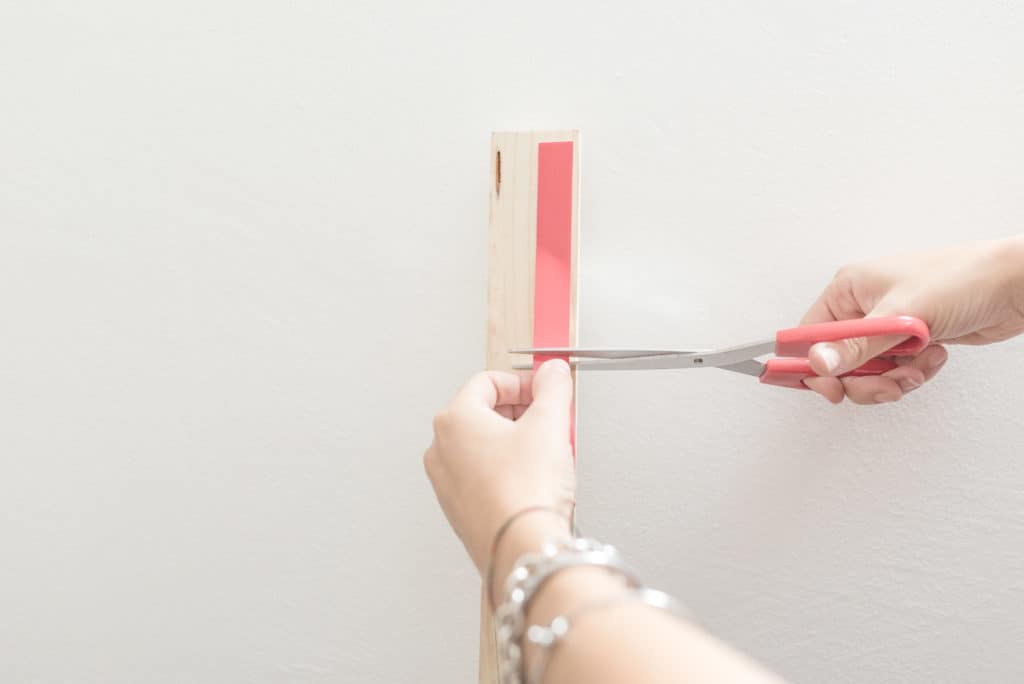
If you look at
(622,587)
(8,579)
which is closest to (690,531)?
(622,587)

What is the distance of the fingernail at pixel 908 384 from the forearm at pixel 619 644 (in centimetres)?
33

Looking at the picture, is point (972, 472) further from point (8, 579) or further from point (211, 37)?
point (8, 579)

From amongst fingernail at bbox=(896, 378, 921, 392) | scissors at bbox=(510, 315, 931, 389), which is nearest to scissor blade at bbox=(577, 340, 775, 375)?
scissors at bbox=(510, 315, 931, 389)

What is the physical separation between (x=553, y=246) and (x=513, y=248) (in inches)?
1.1

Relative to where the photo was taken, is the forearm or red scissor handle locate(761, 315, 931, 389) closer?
the forearm

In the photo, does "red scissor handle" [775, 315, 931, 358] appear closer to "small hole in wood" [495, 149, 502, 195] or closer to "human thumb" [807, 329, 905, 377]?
"human thumb" [807, 329, 905, 377]

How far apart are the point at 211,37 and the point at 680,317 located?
430 mm

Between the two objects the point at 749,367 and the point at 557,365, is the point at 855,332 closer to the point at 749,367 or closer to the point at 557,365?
the point at 749,367

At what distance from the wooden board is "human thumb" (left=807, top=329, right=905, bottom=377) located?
0.16 meters

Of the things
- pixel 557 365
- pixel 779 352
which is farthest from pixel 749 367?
pixel 557 365

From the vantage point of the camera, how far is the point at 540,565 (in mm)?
365

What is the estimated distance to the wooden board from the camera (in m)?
0.57

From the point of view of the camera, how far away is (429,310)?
66cm

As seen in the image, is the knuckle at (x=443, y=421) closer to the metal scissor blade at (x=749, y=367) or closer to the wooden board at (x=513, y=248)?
the wooden board at (x=513, y=248)
